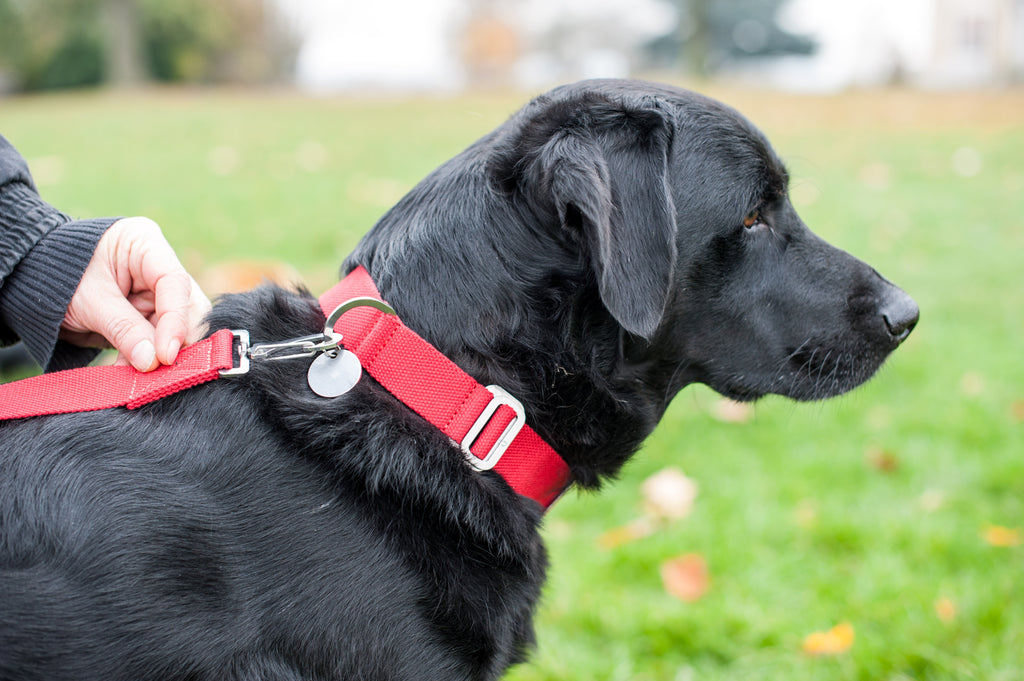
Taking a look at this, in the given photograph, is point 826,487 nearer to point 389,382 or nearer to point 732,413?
point 732,413

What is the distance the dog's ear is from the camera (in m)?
1.65

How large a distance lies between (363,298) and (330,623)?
61cm

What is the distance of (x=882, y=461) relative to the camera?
3721 millimetres

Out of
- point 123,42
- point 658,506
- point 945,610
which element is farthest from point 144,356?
point 123,42

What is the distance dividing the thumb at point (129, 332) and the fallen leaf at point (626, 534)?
6.57 ft

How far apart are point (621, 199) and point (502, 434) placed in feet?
1.83

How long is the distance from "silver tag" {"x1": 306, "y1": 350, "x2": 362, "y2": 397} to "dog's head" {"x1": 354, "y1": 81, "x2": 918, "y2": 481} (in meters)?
0.16

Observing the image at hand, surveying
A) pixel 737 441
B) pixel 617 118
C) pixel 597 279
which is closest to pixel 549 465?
pixel 597 279

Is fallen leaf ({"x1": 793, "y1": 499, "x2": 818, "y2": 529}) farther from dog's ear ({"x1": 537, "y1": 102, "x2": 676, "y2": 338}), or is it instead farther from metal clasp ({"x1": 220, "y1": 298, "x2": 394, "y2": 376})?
metal clasp ({"x1": 220, "y1": 298, "x2": 394, "y2": 376})

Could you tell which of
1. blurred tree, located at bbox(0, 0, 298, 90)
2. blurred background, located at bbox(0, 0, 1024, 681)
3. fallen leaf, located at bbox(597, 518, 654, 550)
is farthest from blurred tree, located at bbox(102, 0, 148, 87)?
fallen leaf, located at bbox(597, 518, 654, 550)

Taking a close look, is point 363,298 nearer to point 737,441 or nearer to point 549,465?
point 549,465

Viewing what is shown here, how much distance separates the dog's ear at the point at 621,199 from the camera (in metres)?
1.65

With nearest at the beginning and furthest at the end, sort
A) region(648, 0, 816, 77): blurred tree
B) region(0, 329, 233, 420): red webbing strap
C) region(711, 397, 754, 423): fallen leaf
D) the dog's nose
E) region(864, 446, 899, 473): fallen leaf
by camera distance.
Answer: region(0, 329, 233, 420): red webbing strap < the dog's nose < region(864, 446, 899, 473): fallen leaf < region(711, 397, 754, 423): fallen leaf < region(648, 0, 816, 77): blurred tree

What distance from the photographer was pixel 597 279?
1693mm
